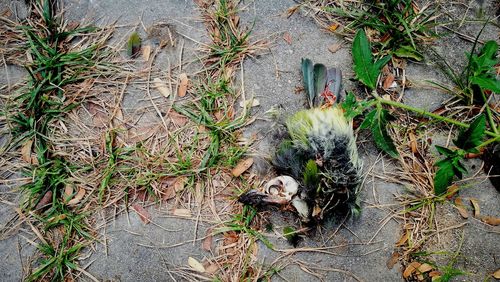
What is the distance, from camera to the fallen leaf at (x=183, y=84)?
276 cm

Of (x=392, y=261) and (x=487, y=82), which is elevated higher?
(x=487, y=82)

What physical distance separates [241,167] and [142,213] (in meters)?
0.59

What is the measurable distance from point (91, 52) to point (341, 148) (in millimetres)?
1544

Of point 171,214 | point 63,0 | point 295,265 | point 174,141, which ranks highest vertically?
point 63,0

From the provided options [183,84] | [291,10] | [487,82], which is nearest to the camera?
[487,82]

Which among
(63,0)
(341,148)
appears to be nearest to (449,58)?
(341,148)

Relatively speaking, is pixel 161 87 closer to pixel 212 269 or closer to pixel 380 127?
pixel 212 269

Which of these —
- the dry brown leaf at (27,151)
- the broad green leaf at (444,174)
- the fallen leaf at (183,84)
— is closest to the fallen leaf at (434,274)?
the broad green leaf at (444,174)

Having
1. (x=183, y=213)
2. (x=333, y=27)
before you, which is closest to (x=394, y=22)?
(x=333, y=27)

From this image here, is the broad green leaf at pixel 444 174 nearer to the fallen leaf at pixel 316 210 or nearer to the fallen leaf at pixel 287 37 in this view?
the fallen leaf at pixel 316 210

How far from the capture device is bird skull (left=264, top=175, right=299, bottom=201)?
2.48 metres

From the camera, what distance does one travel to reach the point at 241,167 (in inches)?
103

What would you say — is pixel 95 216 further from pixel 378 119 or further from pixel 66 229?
pixel 378 119

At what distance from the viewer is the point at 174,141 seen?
8.74 ft
